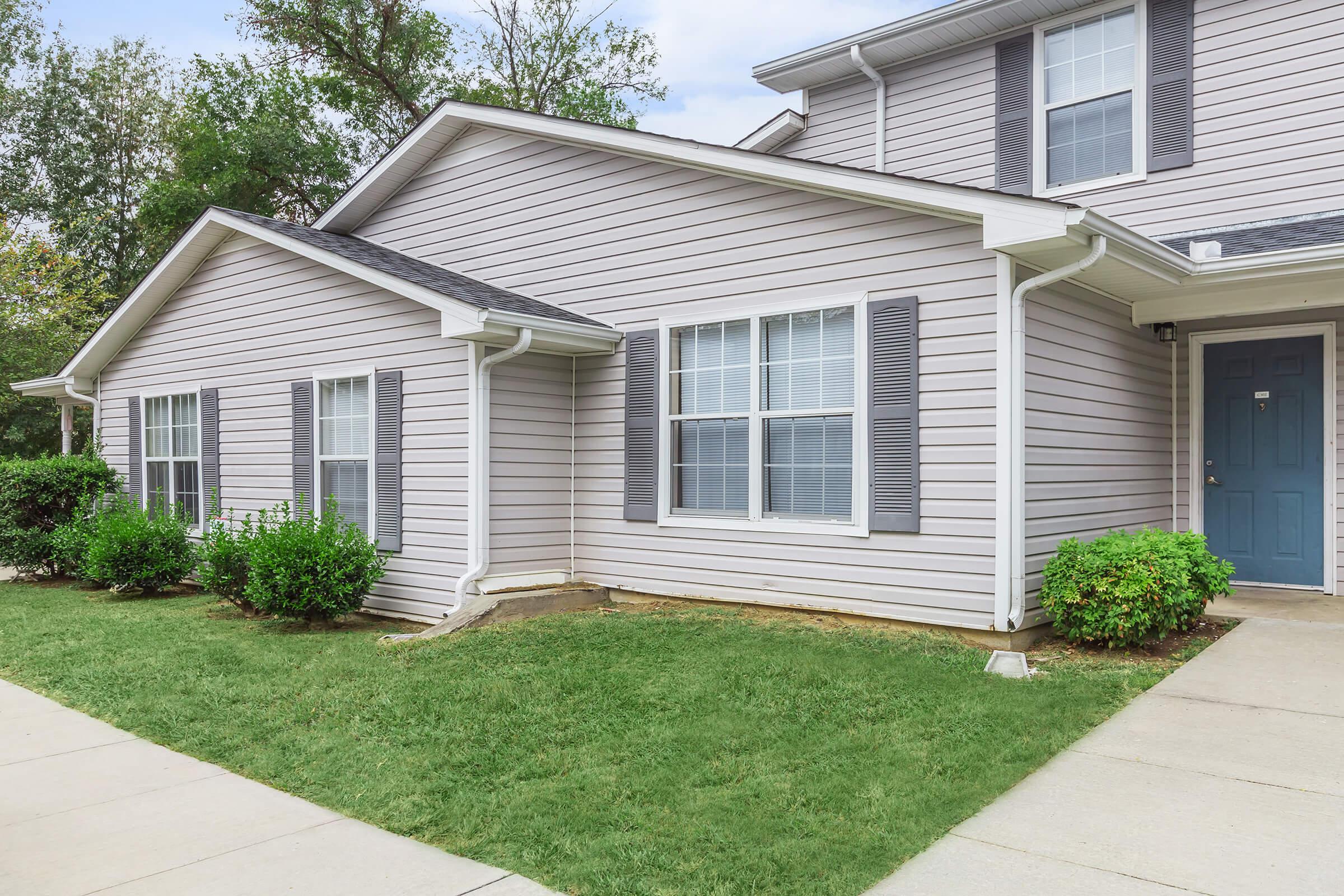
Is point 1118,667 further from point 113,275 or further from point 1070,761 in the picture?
point 113,275

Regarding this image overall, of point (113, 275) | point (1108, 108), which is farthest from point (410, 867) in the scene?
point (113, 275)

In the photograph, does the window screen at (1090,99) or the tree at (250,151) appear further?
the tree at (250,151)

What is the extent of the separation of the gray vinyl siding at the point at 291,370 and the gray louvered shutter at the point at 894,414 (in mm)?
3260

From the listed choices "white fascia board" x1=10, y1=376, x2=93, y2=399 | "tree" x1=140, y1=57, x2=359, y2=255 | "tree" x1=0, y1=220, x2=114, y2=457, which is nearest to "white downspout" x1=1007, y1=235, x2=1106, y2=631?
"white fascia board" x1=10, y1=376, x2=93, y2=399

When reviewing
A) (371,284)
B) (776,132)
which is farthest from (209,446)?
(776,132)

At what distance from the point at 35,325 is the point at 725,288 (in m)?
16.6

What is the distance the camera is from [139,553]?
30.2ft

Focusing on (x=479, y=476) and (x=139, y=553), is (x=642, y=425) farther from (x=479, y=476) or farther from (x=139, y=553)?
(x=139, y=553)

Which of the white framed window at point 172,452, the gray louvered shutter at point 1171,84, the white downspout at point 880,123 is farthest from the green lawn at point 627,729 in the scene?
the white downspout at point 880,123

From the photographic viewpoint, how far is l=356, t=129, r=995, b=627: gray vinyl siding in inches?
235

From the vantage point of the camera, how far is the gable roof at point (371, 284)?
23.6 feet

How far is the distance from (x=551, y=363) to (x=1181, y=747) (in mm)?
5499

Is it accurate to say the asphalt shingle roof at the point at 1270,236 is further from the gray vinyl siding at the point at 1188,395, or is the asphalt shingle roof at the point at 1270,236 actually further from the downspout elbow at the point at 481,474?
the downspout elbow at the point at 481,474

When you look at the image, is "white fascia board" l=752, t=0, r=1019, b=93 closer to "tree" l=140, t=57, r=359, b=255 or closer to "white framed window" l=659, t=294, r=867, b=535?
"white framed window" l=659, t=294, r=867, b=535
